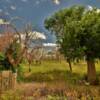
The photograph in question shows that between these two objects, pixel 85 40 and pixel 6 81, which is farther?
pixel 85 40

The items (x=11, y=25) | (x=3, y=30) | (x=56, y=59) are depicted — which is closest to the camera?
(x=11, y=25)

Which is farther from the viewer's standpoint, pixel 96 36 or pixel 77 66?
pixel 77 66

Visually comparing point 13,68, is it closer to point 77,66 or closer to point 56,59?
point 77,66

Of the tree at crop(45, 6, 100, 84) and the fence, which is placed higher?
the tree at crop(45, 6, 100, 84)

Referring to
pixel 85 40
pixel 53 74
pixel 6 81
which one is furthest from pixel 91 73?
pixel 6 81

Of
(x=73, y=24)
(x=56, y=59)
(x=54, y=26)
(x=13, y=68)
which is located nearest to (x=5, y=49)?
(x=13, y=68)

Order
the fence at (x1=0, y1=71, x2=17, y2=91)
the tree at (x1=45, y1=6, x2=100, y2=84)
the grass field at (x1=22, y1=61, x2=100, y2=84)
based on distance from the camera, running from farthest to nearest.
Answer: the grass field at (x1=22, y1=61, x2=100, y2=84) → the tree at (x1=45, y1=6, x2=100, y2=84) → the fence at (x1=0, y1=71, x2=17, y2=91)

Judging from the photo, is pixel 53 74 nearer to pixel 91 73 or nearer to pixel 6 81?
pixel 91 73

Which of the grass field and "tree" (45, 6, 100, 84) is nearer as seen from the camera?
"tree" (45, 6, 100, 84)

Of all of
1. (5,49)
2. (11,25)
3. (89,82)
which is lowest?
(89,82)

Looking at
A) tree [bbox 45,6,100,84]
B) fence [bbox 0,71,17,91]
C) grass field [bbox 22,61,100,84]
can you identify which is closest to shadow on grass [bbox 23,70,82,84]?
grass field [bbox 22,61,100,84]

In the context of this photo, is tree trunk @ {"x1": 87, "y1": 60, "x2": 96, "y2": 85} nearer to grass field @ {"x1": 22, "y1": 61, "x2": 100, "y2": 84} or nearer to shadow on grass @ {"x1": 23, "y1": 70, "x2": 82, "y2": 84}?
grass field @ {"x1": 22, "y1": 61, "x2": 100, "y2": 84}

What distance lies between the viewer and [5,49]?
42875 millimetres

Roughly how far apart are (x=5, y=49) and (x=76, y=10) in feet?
55.1
